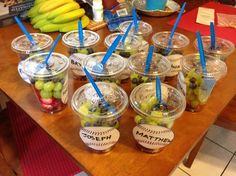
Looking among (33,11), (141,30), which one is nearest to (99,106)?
(141,30)

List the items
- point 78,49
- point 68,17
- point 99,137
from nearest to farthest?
point 99,137, point 78,49, point 68,17

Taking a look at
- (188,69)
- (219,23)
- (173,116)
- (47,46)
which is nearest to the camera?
(173,116)

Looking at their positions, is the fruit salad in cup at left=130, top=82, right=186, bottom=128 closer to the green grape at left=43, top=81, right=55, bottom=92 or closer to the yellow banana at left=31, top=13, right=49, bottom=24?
the green grape at left=43, top=81, right=55, bottom=92

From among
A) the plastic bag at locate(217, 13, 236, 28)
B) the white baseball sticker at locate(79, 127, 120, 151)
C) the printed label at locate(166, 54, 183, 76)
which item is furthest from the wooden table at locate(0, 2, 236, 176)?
the plastic bag at locate(217, 13, 236, 28)

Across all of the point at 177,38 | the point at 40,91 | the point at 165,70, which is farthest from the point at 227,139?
the point at 40,91

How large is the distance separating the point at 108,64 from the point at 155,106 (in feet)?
0.68

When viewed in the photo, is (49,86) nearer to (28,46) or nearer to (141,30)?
(28,46)

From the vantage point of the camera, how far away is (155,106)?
57cm

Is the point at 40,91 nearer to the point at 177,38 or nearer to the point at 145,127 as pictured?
the point at 145,127

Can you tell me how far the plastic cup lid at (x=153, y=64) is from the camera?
2.30 feet

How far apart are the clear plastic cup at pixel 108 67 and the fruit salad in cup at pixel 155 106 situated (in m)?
0.09

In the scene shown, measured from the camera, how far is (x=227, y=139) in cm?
165

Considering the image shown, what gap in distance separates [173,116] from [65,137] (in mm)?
270

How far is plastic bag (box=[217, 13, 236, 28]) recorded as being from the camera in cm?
121
